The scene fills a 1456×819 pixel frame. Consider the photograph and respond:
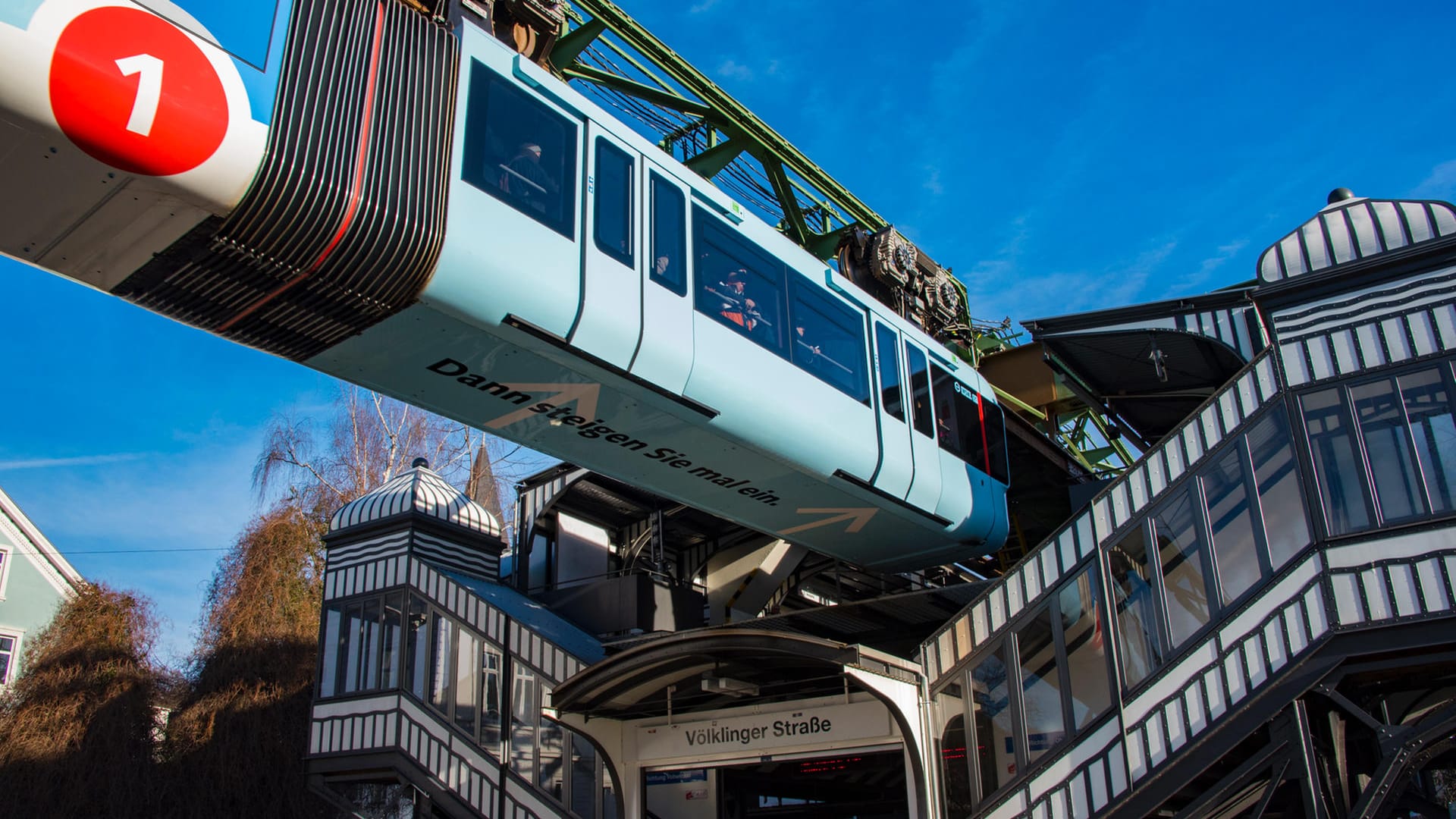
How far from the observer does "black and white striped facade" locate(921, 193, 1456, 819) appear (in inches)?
317

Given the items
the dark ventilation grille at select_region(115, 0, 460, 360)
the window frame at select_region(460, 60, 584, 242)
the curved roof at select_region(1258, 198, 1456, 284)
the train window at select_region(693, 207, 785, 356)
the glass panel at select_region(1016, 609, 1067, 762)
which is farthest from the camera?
the glass panel at select_region(1016, 609, 1067, 762)

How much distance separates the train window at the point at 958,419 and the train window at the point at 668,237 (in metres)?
4.95

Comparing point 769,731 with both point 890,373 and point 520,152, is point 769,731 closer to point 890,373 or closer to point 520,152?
point 890,373

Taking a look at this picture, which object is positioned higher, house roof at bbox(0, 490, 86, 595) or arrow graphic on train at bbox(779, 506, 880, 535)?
house roof at bbox(0, 490, 86, 595)

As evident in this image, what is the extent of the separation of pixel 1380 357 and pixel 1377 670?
2.40m

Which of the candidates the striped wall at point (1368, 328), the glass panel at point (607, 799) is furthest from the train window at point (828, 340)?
the glass panel at point (607, 799)

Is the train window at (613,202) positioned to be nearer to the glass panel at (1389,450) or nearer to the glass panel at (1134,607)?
the glass panel at (1134,607)

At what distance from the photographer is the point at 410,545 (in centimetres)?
1631

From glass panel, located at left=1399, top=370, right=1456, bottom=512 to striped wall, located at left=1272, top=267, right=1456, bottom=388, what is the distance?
0.24 m

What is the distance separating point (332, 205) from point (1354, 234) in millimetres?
7982

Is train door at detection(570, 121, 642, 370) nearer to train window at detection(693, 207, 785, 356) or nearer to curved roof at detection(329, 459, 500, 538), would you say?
train window at detection(693, 207, 785, 356)

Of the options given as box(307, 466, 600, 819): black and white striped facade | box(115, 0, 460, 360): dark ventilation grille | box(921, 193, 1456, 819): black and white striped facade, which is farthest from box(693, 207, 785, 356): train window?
box(307, 466, 600, 819): black and white striped facade

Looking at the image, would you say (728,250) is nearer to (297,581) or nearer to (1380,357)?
(1380,357)

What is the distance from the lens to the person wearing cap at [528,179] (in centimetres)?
745
